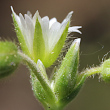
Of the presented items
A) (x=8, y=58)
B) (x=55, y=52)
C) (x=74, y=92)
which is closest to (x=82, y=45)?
(x=55, y=52)

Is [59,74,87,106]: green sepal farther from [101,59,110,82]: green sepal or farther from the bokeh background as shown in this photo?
the bokeh background

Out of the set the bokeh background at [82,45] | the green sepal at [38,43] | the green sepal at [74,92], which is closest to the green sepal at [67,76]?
the green sepal at [74,92]

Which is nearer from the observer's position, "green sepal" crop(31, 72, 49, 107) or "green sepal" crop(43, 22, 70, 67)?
"green sepal" crop(31, 72, 49, 107)

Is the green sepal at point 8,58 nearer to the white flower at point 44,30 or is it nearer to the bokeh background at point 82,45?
the white flower at point 44,30

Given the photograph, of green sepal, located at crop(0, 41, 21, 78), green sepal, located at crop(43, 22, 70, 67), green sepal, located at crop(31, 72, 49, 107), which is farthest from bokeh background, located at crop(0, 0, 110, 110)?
green sepal, located at crop(0, 41, 21, 78)

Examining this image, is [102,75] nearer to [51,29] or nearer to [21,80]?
[51,29]

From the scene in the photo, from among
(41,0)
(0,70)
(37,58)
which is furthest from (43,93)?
(41,0)
